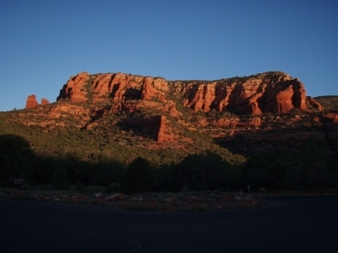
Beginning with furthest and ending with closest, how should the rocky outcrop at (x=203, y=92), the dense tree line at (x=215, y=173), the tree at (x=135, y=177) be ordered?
the rocky outcrop at (x=203, y=92)
the dense tree line at (x=215, y=173)
the tree at (x=135, y=177)

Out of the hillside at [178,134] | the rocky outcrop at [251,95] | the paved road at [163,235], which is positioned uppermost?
the rocky outcrop at [251,95]

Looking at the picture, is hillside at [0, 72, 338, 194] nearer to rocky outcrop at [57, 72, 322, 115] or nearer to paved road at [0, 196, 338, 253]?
rocky outcrop at [57, 72, 322, 115]

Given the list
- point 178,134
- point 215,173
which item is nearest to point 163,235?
point 215,173

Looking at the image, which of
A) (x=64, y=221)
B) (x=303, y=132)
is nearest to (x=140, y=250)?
(x=64, y=221)

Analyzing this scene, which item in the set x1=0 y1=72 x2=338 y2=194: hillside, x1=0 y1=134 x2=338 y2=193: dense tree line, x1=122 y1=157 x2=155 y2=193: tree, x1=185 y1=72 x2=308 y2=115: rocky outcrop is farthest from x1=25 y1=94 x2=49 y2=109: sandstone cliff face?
x1=122 y1=157 x2=155 y2=193: tree

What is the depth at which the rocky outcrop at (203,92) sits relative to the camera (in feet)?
335

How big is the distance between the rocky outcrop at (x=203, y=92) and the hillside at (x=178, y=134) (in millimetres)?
289

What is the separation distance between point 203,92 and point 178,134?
1308 inches

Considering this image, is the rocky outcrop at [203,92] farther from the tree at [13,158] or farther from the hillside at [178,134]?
the tree at [13,158]

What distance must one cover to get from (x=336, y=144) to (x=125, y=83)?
A: 59.7 metres

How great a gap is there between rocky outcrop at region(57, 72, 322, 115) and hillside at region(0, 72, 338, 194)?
0.29 m

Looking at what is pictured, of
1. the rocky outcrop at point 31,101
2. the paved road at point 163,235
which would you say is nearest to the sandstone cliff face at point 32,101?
the rocky outcrop at point 31,101

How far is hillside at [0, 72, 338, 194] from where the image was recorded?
51938mm

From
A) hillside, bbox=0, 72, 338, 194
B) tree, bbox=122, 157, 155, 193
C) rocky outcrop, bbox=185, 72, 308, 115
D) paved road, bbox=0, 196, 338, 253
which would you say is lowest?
paved road, bbox=0, 196, 338, 253
